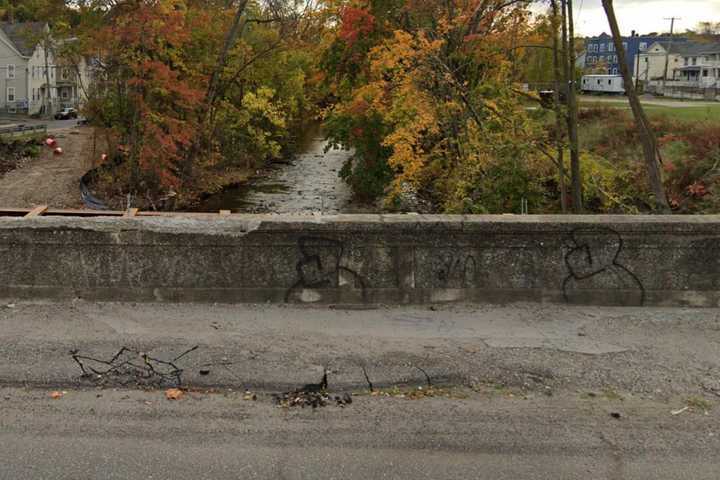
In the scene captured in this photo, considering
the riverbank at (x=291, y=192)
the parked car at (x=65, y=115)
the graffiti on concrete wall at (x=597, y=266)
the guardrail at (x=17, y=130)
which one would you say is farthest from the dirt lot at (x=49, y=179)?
the parked car at (x=65, y=115)

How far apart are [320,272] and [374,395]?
7.11 feet

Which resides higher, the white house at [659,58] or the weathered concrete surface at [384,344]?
the white house at [659,58]

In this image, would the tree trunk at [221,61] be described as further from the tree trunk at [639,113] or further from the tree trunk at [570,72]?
the tree trunk at [639,113]

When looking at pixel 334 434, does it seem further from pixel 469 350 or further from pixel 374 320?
pixel 374 320

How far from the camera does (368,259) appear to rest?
23.3ft

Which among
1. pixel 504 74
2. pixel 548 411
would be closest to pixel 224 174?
pixel 504 74

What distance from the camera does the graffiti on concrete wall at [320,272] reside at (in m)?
7.03

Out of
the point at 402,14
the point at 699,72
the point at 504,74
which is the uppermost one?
the point at 699,72

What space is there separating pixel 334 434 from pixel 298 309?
8.41 ft

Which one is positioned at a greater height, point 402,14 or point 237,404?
point 402,14

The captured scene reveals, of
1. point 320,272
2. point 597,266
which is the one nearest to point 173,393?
point 320,272

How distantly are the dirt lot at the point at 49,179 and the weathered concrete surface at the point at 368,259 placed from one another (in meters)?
23.7

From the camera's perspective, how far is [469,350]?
588 cm

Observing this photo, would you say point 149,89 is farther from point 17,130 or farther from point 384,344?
point 384,344
